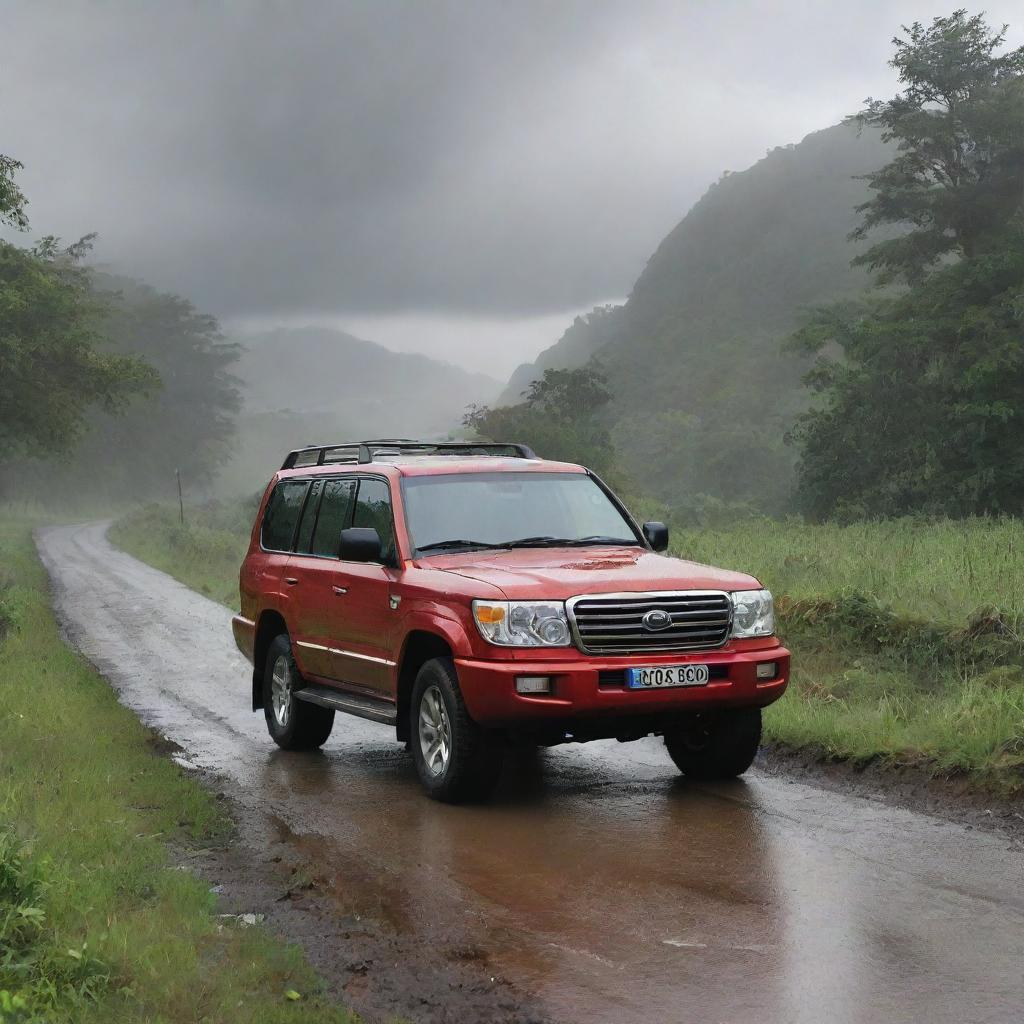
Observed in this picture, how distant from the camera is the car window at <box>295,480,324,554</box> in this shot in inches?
391

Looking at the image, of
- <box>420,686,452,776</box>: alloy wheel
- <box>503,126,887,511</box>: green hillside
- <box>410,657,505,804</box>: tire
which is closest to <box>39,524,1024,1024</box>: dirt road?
<box>410,657,505,804</box>: tire

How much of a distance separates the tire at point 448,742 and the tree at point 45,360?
1133 inches

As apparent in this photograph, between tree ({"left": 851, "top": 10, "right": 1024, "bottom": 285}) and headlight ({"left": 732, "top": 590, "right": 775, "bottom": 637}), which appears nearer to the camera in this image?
headlight ({"left": 732, "top": 590, "right": 775, "bottom": 637})

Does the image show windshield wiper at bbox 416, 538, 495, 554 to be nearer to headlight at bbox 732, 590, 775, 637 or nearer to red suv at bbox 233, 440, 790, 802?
red suv at bbox 233, 440, 790, 802

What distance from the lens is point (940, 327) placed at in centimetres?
3788

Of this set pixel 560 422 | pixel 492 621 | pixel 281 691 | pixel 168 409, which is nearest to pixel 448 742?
pixel 492 621

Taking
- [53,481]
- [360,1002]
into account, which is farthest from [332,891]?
[53,481]

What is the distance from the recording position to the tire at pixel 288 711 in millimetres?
9852

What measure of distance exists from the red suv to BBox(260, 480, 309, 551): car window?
36 mm

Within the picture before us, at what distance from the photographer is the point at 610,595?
23.8ft

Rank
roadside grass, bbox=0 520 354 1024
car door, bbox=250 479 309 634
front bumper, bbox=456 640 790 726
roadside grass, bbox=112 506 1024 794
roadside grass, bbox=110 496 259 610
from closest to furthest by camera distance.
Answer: roadside grass, bbox=0 520 354 1024
front bumper, bbox=456 640 790 726
roadside grass, bbox=112 506 1024 794
car door, bbox=250 479 309 634
roadside grass, bbox=110 496 259 610

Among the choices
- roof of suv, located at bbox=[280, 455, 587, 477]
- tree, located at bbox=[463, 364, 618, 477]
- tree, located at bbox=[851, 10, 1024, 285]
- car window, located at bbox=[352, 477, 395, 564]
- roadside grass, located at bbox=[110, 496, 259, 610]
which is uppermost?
tree, located at bbox=[851, 10, 1024, 285]

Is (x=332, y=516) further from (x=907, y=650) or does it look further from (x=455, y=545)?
(x=907, y=650)

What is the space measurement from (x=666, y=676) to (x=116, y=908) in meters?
3.18
